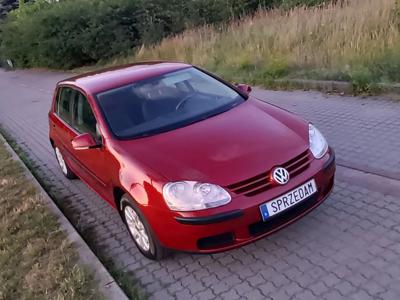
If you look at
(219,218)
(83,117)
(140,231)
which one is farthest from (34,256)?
(219,218)

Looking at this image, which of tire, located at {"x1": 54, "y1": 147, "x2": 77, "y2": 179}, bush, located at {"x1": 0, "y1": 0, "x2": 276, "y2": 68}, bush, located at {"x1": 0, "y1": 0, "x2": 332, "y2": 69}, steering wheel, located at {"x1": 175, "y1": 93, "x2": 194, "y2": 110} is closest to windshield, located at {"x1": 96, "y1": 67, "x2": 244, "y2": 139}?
steering wheel, located at {"x1": 175, "y1": 93, "x2": 194, "y2": 110}

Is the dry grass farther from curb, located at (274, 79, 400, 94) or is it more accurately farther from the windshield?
curb, located at (274, 79, 400, 94)

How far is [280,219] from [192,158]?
32.2 inches

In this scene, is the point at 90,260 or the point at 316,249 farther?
the point at 90,260

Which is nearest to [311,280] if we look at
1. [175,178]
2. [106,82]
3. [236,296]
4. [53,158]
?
[236,296]

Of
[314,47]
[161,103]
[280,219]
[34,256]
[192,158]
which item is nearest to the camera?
[280,219]

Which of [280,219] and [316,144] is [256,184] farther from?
[316,144]

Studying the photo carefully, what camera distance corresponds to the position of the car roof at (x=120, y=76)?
4.61 metres

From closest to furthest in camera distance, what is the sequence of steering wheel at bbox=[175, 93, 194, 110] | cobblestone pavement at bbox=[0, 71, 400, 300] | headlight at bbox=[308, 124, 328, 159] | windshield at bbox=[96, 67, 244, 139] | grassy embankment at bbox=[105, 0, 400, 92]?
1. cobblestone pavement at bbox=[0, 71, 400, 300]
2. headlight at bbox=[308, 124, 328, 159]
3. windshield at bbox=[96, 67, 244, 139]
4. steering wheel at bbox=[175, 93, 194, 110]
5. grassy embankment at bbox=[105, 0, 400, 92]

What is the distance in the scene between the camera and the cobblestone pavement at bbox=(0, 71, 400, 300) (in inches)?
127

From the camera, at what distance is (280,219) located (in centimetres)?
344

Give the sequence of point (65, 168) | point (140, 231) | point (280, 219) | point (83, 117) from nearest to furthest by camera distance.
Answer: point (280, 219) < point (140, 231) < point (83, 117) < point (65, 168)

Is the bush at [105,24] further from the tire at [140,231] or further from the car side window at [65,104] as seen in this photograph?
the tire at [140,231]

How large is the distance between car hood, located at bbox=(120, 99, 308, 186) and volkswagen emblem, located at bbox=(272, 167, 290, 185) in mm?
58
